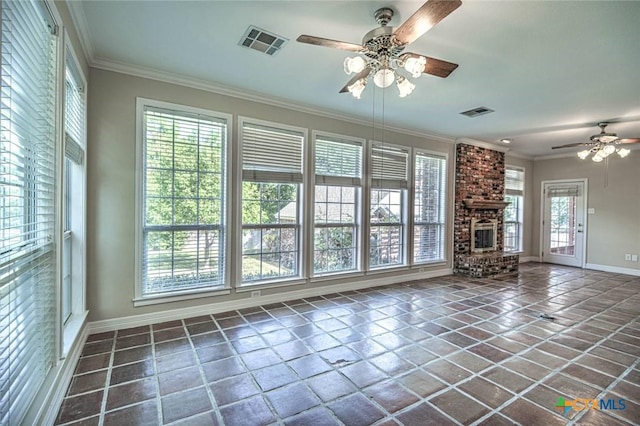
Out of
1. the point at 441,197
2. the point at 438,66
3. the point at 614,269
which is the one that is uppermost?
the point at 438,66

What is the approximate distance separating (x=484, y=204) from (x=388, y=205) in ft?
8.27

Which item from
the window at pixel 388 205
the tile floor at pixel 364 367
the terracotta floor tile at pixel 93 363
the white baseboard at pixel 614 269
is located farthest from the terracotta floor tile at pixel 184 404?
the white baseboard at pixel 614 269

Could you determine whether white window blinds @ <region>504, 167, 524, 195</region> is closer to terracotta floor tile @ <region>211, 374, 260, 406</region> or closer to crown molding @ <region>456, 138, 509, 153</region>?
crown molding @ <region>456, 138, 509, 153</region>

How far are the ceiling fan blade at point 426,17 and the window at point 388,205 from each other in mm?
3224

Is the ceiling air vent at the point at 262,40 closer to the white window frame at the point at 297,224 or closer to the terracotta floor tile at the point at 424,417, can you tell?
the white window frame at the point at 297,224

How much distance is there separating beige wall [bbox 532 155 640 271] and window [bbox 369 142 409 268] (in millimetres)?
5049

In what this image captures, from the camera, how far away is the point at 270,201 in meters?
4.32

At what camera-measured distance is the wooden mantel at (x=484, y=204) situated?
6.46 metres

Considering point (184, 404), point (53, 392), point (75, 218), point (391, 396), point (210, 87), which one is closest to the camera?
point (53, 392)

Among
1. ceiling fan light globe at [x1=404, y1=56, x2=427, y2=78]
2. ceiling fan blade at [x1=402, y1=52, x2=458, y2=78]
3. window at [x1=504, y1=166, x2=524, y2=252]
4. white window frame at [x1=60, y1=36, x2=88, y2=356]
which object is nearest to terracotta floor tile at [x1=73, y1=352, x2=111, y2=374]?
white window frame at [x1=60, y1=36, x2=88, y2=356]

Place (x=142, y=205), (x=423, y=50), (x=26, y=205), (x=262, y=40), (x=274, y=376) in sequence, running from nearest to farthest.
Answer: (x=26, y=205), (x=274, y=376), (x=262, y=40), (x=423, y=50), (x=142, y=205)

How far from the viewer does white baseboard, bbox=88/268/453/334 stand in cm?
331

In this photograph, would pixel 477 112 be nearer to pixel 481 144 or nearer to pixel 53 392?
pixel 481 144

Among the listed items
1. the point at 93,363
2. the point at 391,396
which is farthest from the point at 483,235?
the point at 93,363
